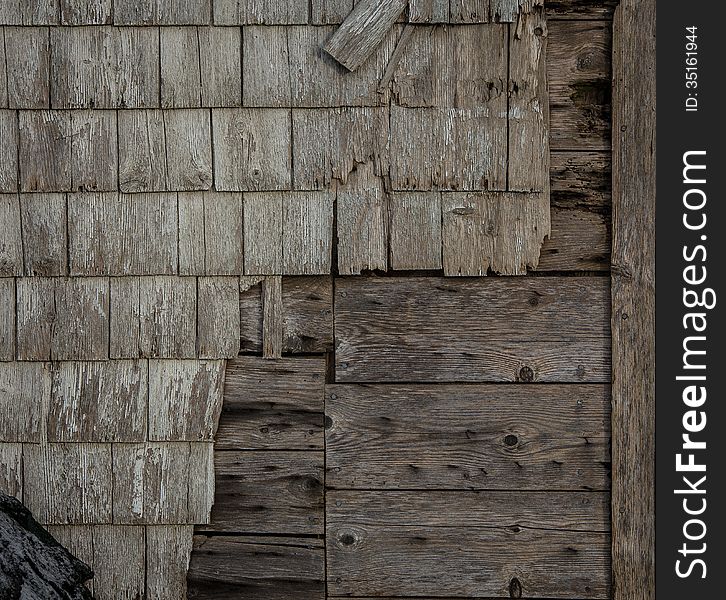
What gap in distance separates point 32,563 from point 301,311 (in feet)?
3.62

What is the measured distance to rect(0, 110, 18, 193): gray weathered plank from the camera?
2537 mm

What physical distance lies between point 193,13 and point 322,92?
494 mm

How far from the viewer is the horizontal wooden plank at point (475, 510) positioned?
2578 millimetres

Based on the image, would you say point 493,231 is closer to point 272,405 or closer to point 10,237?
point 272,405

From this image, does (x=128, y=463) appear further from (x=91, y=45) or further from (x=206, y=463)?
(x=91, y=45)

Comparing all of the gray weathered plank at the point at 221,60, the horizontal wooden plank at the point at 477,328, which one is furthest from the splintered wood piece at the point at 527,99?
the gray weathered plank at the point at 221,60

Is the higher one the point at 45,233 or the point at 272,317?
the point at 45,233

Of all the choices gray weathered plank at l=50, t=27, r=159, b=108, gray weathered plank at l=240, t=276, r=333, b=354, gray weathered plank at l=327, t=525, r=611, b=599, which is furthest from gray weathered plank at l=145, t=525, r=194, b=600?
gray weathered plank at l=50, t=27, r=159, b=108

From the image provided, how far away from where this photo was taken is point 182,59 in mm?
2512

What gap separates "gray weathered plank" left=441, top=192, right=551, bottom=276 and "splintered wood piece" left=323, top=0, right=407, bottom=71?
538 millimetres

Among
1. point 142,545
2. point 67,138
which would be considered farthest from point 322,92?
point 142,545

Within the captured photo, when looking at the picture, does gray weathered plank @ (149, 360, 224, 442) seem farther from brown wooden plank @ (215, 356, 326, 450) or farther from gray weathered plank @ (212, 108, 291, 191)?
gray weathered plank @ (212, 108, 291, 191)

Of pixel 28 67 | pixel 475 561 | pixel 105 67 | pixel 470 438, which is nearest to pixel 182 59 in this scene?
pixel 105 67

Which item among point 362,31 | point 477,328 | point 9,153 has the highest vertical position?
point 362,31
